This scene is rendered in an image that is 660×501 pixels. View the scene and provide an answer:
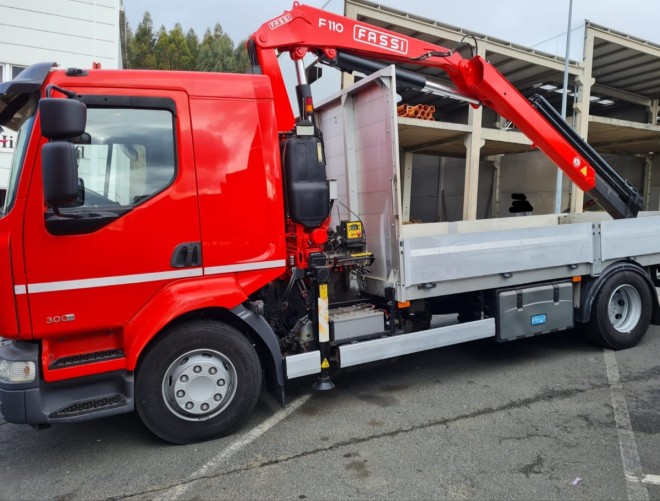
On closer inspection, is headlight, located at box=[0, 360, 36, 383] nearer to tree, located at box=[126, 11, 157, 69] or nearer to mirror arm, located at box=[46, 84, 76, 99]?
mirror arm, located at box=[46, 84, 76, 99]

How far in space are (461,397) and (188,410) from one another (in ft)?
8.12

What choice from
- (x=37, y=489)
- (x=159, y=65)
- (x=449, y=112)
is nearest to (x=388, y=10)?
(x=449, y=112)

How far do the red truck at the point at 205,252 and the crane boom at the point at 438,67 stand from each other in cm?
2

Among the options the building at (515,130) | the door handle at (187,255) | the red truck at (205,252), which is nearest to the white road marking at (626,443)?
the red truck at (205,252)

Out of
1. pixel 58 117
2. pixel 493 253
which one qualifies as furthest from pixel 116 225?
pixel 493 253

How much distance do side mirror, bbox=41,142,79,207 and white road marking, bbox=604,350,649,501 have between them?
388cm

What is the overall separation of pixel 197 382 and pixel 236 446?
0.57 metres

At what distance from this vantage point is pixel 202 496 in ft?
10.2

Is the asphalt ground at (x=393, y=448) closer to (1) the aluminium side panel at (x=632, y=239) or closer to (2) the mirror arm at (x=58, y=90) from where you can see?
(1) the aluminium side panel at (x=632, y=239)

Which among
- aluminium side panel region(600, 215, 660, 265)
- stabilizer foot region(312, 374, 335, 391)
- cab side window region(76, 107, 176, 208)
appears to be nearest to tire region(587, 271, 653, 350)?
aluminium side panel region(600, 215, 660, 265)

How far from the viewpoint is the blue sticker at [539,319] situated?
5236 millimetres

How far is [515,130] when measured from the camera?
51.7 ft

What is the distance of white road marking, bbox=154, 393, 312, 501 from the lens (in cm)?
316

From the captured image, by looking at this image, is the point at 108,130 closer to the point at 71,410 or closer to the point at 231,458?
the point at 71,410
